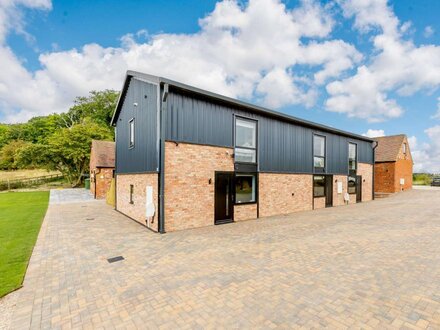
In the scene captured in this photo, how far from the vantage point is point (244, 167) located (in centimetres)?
1069

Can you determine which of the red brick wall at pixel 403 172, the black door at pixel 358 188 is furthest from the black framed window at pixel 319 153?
the red brick wall at pixel 403 172

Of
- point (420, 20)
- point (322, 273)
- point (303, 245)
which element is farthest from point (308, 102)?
point (322, 273)

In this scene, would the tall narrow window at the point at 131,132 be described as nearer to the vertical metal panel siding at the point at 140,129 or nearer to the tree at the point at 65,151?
the vertical metal panel siding at the point at 140,129

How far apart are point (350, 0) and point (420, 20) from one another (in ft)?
14.9

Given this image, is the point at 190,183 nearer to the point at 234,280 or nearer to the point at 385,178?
the point at 234,280

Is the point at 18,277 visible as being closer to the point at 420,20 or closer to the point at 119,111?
the point at 119,111

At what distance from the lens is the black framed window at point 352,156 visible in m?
17.4

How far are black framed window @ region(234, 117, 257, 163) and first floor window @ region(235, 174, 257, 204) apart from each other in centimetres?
78

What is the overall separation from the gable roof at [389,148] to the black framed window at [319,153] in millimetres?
13701

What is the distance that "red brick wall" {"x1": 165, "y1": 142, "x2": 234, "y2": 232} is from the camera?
27.6 ft

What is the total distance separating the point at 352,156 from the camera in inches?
701

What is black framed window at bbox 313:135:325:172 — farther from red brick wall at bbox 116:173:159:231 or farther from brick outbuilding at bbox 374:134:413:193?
brick outbuilding at bbox 374:134:413:193

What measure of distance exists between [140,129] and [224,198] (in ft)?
16.1

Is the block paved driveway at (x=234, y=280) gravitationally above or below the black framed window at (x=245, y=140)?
below
